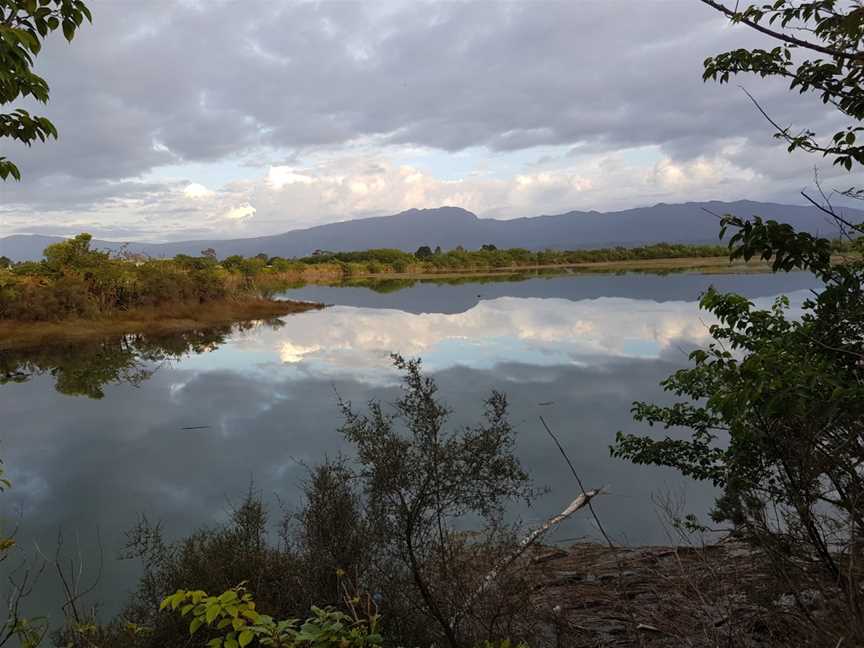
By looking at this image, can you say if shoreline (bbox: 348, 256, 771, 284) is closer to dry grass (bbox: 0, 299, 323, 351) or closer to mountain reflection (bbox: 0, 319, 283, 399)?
dry grass (bbox: 0, 299, 323, 351)

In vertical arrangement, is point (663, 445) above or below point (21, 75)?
below

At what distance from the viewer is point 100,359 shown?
23.7 meters

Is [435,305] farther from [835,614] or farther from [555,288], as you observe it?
[835,614]

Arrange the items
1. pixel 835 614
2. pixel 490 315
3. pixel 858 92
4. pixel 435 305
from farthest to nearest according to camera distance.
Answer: pixel 435 305 < pixel 490 315 < pixel 858 92 < pixel 835 614

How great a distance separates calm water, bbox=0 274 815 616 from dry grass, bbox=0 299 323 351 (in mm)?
2627

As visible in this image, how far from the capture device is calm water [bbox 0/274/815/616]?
32.0 feet

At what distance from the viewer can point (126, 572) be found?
777cm

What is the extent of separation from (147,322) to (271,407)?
1961 cm

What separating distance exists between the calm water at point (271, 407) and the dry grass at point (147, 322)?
2.63 m

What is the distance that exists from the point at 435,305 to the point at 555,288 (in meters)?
17.8

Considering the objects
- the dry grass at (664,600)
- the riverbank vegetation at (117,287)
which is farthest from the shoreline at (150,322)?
the dry grass at (664,600)

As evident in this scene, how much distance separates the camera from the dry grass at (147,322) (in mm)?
27377

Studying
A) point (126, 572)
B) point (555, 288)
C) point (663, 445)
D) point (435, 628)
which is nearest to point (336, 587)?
point (435, 628)

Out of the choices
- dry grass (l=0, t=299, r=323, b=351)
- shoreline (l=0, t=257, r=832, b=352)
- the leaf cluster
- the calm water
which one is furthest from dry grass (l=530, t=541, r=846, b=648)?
dry grass (l=0, t=299, r=323, b=351)
